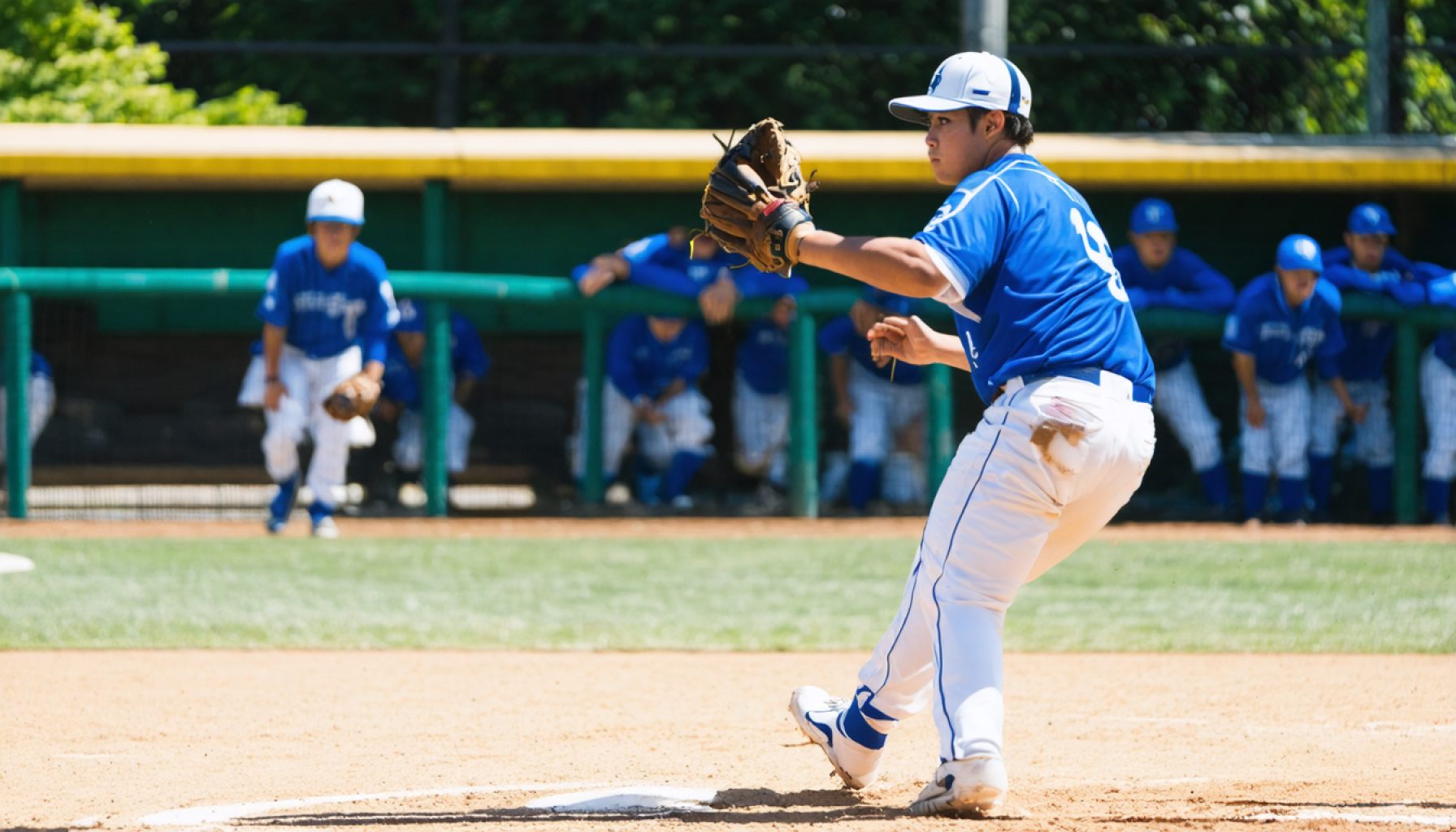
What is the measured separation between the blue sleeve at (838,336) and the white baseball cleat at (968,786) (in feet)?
21.6

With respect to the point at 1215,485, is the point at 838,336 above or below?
above

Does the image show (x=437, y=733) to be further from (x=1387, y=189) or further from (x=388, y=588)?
(x=1387, y=189)

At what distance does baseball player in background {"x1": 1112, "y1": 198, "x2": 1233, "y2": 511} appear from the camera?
32.5ft

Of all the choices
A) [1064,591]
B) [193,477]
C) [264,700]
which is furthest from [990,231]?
[193,477]

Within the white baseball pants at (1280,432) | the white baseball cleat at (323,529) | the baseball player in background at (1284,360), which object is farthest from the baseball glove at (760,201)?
the white baseball pants at (1280,432)

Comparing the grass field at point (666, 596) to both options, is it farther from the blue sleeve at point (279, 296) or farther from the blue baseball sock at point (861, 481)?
the blue sleeve at point (279, 296)

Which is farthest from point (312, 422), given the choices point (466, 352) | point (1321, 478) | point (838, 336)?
point (1321, 478)

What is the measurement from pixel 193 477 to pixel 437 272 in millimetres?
1867

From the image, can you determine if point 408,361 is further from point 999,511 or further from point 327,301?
point 999,511

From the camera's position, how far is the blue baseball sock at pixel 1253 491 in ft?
32.5

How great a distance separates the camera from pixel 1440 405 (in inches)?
392

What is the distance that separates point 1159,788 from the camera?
13.2ft

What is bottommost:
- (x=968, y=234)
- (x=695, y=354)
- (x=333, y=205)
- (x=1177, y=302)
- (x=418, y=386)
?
(x=418, y=386)

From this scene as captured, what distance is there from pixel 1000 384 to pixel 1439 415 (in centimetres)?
718
